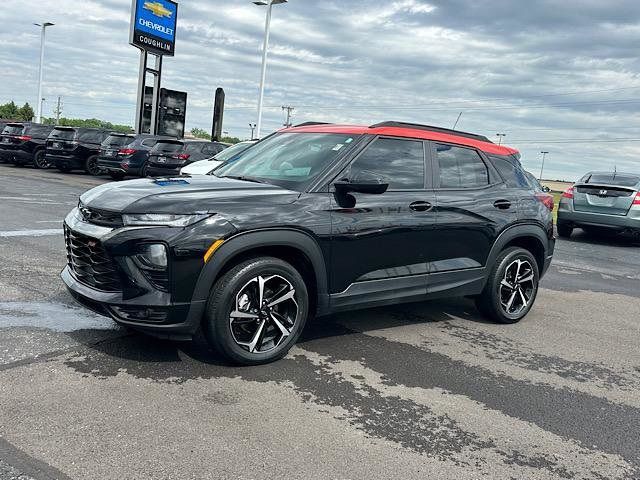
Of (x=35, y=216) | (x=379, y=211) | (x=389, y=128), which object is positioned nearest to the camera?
(x=379, y=211)

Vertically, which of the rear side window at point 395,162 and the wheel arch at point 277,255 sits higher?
the rear side window at point 395,162

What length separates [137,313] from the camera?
382cm

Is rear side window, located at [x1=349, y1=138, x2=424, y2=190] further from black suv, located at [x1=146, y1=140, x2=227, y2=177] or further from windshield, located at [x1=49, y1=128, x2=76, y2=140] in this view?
windshield, located at [x1=49, y1=128, x2=76, y2=140]

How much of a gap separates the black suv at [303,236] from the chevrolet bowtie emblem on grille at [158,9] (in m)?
25.2

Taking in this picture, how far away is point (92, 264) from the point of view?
4027 mm

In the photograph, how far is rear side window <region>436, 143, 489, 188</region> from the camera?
5344 mm

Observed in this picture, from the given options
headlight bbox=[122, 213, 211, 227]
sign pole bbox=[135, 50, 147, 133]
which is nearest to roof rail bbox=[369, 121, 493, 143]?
headlight bbox=[122, 213, 211, 227]

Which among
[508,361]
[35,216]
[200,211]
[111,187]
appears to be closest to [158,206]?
A: [200,211]

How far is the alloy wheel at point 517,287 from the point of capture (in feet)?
19.2

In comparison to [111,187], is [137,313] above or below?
below

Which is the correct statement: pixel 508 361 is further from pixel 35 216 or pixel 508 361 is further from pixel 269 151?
pixel 35 216

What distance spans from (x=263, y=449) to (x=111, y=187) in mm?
2234

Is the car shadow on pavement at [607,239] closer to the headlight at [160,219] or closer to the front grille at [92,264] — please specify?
the headlight at [160,219]

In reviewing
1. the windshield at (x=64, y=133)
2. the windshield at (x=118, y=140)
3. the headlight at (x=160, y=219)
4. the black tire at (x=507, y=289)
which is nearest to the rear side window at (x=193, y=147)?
the windshield at (x=118, y=140)
